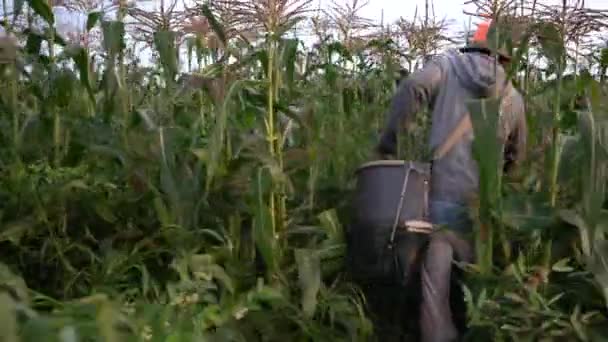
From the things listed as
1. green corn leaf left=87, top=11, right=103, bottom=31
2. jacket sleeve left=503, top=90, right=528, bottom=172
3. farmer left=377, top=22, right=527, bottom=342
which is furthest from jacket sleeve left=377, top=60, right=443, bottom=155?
green corn leaf left=87, top=11, right=103, bottom=31

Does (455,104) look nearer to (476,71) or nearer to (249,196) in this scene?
(476,71)

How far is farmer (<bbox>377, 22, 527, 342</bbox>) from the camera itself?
312cm

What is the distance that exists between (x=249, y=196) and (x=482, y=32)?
A: 3.53 ft

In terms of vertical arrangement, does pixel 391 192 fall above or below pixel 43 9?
below

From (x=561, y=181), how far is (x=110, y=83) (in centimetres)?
191

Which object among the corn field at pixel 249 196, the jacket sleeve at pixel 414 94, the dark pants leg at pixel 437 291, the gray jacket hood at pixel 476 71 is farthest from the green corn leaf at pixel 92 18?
the dark pants leg at pixel 437 291

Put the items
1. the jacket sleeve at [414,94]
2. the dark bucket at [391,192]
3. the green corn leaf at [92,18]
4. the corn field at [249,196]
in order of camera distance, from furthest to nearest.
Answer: the green corn leaf at [92,18], the jacket sleeve at [414,94], the dark bucket at [391,192], the corn field at [249,196]

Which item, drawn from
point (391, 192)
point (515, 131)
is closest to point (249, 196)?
point (391, 192)

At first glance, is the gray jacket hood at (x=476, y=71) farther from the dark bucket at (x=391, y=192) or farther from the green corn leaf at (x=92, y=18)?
the green corn leaf at (x=92, y=18)

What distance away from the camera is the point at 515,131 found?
338 cm

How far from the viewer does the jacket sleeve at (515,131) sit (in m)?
3.33

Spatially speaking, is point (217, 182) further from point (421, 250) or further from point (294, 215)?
point (421, 250)

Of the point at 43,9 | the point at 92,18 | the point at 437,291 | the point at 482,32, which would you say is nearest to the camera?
the point at 437,291

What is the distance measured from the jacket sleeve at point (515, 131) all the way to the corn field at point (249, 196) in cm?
5
